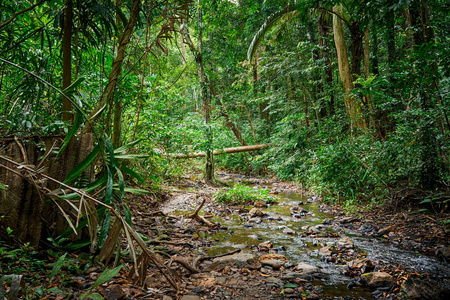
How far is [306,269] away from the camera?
289 centimetres

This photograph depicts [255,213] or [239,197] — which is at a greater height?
[239,197]

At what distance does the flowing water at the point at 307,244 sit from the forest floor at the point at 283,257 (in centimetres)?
1

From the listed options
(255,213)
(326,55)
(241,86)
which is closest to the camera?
(255,213)

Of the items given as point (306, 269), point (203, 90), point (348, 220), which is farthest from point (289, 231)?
point (203, 90)

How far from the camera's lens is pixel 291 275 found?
2.73 m

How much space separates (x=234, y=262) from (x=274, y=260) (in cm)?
51

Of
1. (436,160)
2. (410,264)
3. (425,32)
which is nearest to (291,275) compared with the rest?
(410,264)

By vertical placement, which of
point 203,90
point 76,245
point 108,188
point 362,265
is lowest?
point 362,265

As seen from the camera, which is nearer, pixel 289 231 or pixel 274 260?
pixel 274 260

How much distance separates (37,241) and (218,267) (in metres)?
1.61

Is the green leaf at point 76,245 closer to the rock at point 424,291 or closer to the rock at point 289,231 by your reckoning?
the rock at point 424,291

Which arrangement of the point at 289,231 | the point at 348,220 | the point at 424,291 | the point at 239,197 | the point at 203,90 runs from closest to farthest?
the point at 424,291
the point at 289,231
the point at 348,220
the point at 239,197
the point at 203,90

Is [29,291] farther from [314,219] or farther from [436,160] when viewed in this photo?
[436,160]

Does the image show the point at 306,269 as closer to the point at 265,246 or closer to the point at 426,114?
the point at 265,246
